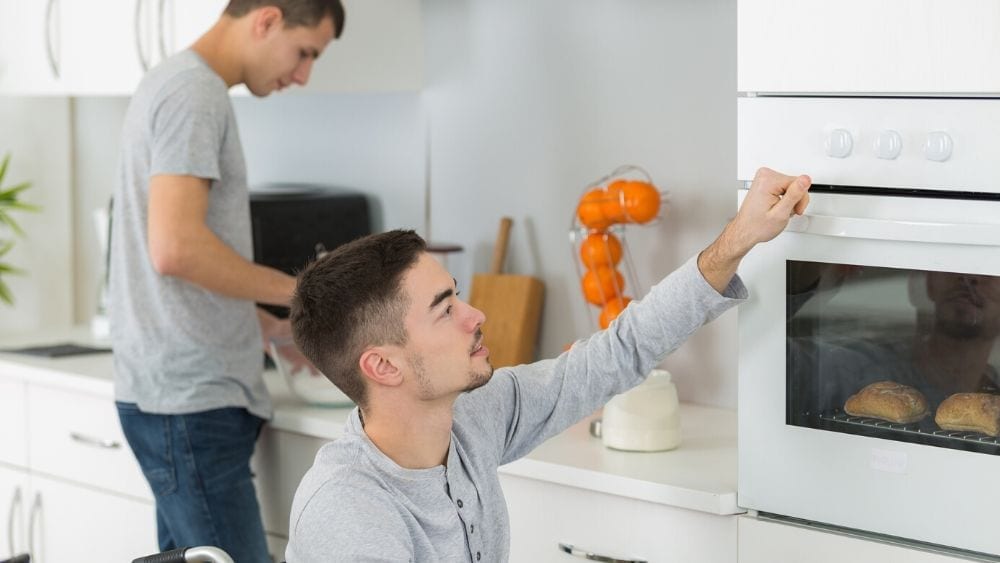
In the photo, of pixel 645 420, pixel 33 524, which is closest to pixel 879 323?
pixel 645 420

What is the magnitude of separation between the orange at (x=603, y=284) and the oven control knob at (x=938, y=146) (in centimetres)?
88

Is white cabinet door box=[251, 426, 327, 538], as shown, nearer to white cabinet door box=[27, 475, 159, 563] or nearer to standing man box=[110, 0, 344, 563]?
standing man box=[110, 0, 344, 563]

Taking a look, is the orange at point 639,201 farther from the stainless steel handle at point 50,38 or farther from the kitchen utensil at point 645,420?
the stainless steel handle at point 50,38

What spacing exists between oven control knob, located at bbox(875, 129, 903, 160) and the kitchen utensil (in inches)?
24.9

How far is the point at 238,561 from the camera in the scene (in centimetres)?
224

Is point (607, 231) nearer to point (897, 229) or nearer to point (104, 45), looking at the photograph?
point (897, 229)

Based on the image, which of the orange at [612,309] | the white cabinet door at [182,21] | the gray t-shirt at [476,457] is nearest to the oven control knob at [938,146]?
the gray t-shirt at [476,457]

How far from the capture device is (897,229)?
1.59m

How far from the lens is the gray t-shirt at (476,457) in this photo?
146 cm

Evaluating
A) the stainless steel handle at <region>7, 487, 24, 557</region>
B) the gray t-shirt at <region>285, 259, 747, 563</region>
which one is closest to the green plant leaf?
the stainless steel handle at <region>7, 487, 24, 557</region>

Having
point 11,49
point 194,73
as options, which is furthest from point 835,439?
point 11,49

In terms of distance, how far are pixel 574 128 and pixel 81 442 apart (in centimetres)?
119

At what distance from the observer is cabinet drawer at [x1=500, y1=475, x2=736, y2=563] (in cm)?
188

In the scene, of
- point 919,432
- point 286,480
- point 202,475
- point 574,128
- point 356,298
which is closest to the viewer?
point 356,298
